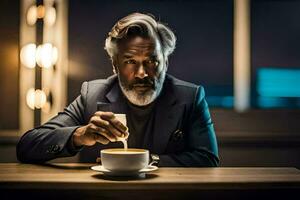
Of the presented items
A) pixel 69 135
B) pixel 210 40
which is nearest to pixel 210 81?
pixel 210 40

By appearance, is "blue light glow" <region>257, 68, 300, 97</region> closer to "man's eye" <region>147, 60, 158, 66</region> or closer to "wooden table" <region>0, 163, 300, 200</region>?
"man's eye" <region>147, 60, 158, 66</region>

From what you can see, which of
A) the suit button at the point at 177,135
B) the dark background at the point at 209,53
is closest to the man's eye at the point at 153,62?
the suit button at the point at 177,135

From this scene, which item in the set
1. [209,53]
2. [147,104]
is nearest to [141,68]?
[147,104]

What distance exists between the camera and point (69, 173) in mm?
1943

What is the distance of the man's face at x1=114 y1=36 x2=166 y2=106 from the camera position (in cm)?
262

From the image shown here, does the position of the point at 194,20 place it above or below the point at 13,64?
above

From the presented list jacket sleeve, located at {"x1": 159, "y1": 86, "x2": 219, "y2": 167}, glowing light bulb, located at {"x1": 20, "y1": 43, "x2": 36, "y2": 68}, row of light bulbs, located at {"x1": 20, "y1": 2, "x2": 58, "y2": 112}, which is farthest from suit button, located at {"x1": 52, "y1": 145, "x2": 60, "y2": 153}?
glowing light bulb, located at {"x1": 20, "y1": 43, "x2": 36, "y2": 68}

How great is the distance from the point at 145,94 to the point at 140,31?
0.38 m

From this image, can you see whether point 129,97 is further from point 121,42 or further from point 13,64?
point 13,64

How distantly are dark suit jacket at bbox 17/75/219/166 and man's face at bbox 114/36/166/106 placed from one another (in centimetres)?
13

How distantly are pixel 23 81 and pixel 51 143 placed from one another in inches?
60.5

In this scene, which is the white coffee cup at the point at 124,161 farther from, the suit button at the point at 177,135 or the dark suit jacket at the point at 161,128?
the suit button at the point at 177,135

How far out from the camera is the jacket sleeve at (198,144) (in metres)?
2.37

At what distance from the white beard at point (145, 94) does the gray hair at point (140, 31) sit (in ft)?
0.64
